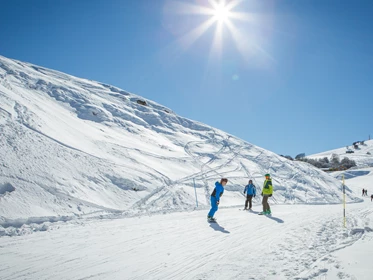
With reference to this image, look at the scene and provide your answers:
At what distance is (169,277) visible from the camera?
441 centimetres

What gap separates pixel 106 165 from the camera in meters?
14.2

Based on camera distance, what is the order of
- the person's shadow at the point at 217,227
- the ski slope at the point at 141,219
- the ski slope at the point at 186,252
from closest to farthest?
1. the ski slope at the point at 186,252
2. the ski slope at the point at 141,219
3. the person's shadow at the point at 217,227

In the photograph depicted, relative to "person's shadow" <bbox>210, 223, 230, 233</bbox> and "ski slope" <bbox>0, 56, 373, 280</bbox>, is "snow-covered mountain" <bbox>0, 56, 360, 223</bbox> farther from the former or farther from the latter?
"person's shadow" <bbox>210, 223, 230, 233</bbox>

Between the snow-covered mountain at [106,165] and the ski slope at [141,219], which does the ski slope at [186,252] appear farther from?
the snow-covered mountain at [106,165]

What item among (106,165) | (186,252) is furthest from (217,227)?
(106,165)

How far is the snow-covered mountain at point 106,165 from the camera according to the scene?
968 centimetres

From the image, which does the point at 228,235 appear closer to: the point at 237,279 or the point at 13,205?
the point at 237,279

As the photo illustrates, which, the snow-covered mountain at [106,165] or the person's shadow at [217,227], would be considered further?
the snow-covered mountain at [106,165]

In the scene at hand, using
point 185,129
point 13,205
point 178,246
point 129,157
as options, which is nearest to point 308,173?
point 185,129

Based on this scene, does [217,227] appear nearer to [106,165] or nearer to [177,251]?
[177,251]

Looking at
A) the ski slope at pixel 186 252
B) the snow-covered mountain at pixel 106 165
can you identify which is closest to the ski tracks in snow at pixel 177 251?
the ski slope at pixel 186 252

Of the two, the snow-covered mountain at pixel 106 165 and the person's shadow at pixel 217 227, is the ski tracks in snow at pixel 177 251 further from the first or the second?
the snow-covered mountain at pixel 106 165

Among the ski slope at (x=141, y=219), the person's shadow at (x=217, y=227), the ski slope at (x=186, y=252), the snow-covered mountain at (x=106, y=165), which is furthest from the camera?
the snow-covered mountain at (x=106, y=165)

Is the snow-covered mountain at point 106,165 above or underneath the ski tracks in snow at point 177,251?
above
